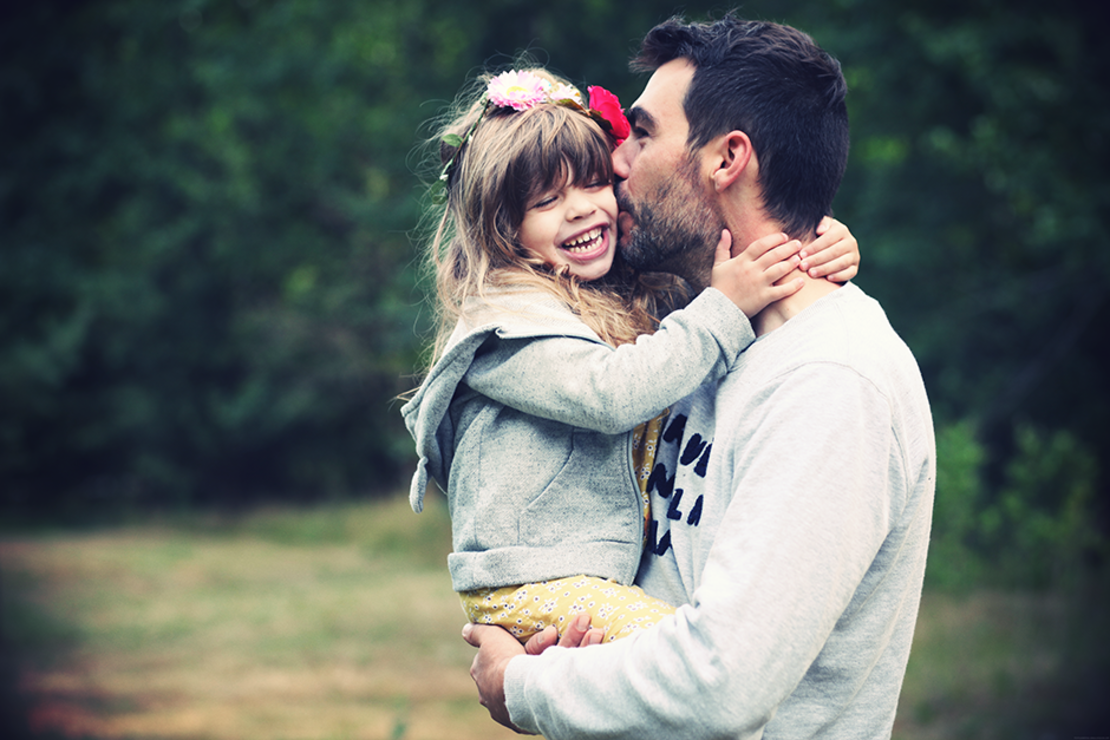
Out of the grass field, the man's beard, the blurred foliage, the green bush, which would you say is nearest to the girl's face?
the man's beard

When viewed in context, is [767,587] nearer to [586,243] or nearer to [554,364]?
[554,364]

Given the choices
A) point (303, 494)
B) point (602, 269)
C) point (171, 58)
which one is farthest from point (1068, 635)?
point (171, 58)

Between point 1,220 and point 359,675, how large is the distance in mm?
17957

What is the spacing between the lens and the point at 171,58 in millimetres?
22719

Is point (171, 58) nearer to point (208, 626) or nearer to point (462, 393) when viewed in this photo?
point (208, 626)

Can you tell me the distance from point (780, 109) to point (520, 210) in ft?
2.32

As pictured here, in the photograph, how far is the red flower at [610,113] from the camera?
242 cm

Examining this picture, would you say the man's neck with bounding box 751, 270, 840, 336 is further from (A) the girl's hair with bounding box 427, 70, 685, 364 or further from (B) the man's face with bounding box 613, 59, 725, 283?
(A) the girl's hair with bounding box 427, 70, 685, 364

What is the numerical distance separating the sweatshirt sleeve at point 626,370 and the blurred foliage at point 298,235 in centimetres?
1072

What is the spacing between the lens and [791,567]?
4.65 feet

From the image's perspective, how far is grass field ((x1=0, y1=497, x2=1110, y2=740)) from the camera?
6875 millimetres

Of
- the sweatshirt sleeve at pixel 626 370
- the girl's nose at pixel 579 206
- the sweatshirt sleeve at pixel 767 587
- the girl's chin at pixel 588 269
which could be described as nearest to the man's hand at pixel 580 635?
the sweatshirt sleeve at pixel 767 587

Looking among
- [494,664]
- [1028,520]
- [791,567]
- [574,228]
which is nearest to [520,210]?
[574,228]

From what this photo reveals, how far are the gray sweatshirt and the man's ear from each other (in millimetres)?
321
